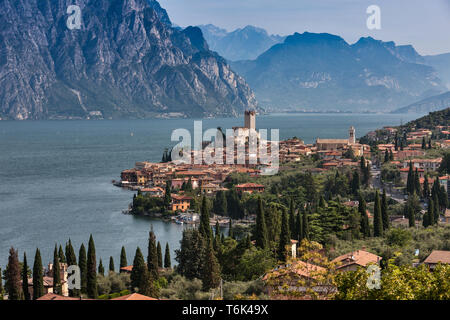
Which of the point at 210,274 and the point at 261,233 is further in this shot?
the point at 261,233

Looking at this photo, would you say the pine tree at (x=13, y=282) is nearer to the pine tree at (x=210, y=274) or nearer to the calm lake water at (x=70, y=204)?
the pine tree at (x=210, y=274)

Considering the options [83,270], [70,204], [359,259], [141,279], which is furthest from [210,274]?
[70,204]

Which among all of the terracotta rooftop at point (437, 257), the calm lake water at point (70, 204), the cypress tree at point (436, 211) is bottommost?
the calm lake water at point (70, 204)

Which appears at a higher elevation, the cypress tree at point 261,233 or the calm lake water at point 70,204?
the cypress tree at point 261,233

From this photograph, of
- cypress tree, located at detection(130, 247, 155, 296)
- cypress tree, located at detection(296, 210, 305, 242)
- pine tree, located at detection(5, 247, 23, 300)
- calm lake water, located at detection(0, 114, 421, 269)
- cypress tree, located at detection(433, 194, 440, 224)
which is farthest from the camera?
calm lake water, located at detection(0, 114, 421, 269)

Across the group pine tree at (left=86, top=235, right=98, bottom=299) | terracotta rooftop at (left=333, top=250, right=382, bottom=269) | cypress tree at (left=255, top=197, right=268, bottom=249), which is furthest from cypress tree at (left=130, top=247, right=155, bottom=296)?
terracotta rooftop at (left=333, top=250, right=382, bottom=269)

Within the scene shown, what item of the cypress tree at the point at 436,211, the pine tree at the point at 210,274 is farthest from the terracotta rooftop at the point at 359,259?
the cypress tree at the point at 436,211

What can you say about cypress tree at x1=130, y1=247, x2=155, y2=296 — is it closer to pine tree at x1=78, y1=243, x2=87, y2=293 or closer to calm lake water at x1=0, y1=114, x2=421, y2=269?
pine tree at x1=78, y1=243, x2=87, y2=293

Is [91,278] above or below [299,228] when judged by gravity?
below

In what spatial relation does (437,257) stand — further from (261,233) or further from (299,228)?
(299,228)
